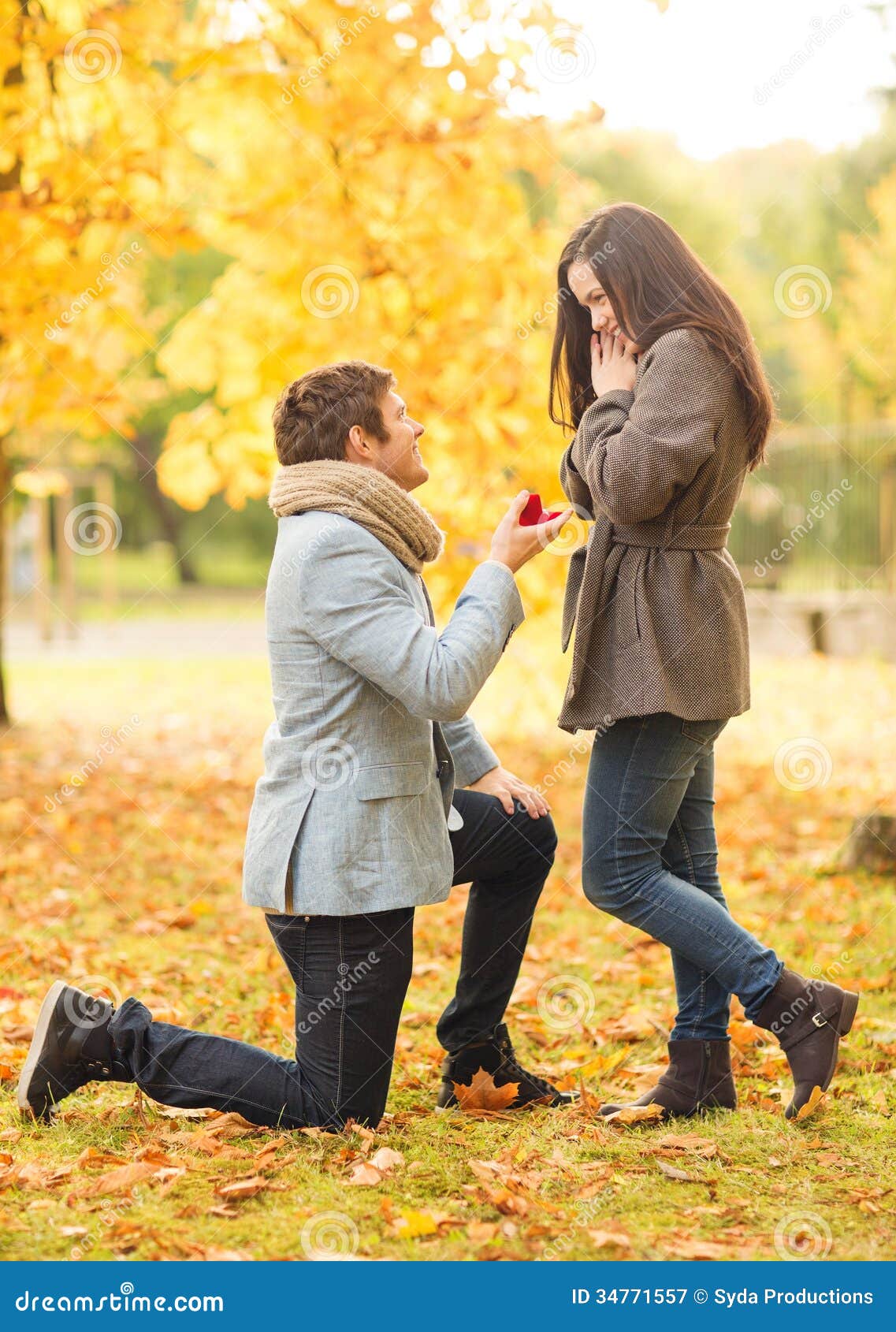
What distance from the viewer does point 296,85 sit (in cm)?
568

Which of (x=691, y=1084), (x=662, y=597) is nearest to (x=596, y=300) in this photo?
(x=662, y=597)

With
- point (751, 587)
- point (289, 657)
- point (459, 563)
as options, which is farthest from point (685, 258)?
point (751, 587)

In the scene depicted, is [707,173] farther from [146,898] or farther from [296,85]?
[146,898]

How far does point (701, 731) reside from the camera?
113 inches

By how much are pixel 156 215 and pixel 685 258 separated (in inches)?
163

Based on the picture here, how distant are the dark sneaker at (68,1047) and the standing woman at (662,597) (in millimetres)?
1115

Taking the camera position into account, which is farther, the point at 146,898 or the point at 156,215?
the point at 156,215

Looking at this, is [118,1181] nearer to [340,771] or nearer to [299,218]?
[340,771]

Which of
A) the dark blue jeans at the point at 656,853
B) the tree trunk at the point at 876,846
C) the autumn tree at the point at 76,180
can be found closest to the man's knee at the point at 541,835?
the dark blue jeans at the point at 656,853
